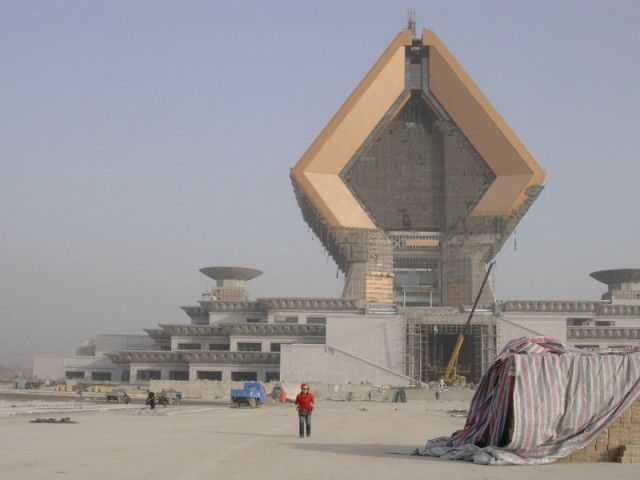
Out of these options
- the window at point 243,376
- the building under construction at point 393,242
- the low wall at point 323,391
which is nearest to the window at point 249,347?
the building under construction at point 393,242

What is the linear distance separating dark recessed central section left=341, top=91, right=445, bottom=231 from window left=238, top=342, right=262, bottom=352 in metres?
16.7

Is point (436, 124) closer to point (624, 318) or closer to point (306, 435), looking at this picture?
point (624, 318)

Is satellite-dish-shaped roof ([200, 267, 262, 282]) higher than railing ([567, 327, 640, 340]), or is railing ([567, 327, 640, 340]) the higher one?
satellite-dish-shaped roof ([200, 267, 262, 282])

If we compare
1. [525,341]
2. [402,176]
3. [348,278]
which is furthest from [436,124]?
[525,341]

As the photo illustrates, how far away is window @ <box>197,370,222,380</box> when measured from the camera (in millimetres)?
74875

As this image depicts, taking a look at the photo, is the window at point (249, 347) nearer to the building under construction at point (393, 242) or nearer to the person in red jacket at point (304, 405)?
the building under construction at point (393, 242)

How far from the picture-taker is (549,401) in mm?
15312

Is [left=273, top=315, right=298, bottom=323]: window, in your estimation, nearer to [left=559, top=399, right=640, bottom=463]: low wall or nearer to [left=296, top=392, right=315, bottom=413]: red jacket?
[left=296, top=392, right=315, bottom=413]: red jacket

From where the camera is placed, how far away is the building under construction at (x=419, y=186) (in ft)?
251

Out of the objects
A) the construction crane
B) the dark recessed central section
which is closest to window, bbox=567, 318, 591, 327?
the construction crane

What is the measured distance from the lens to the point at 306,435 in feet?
69.1

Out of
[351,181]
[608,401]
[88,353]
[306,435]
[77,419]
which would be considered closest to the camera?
[608,401]

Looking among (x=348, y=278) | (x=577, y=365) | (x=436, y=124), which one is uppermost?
(x=436, y=124)

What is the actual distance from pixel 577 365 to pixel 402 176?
69.6m
